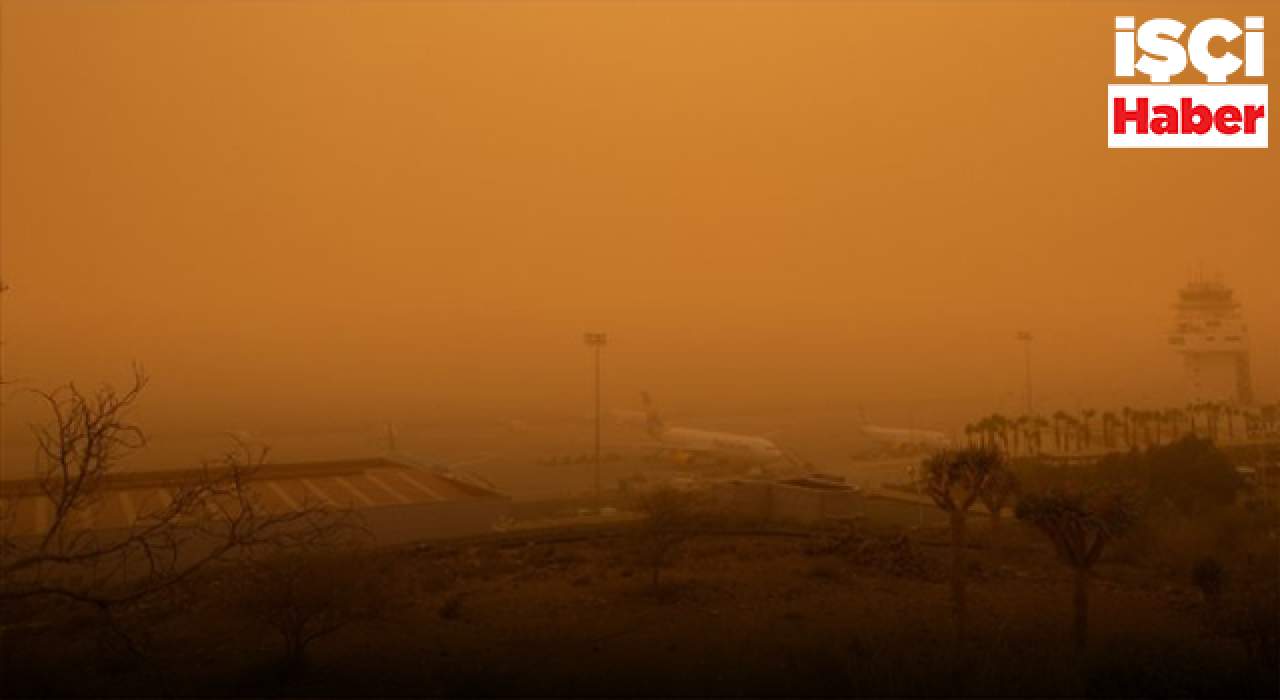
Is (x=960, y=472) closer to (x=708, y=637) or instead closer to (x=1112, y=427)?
(x=708, y=637)

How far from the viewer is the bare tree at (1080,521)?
1497 cm

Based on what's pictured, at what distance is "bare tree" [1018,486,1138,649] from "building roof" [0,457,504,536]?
21244mm

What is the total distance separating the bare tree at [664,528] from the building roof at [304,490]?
1113cm

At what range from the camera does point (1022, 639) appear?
15.1 meters

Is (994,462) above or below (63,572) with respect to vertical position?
above

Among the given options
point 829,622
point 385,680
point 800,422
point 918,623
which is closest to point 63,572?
point 385,680

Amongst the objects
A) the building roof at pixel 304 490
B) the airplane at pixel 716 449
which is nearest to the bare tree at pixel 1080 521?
the building roof at pixel 304 490

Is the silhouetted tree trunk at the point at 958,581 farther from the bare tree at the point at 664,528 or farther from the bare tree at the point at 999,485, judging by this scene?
the bare tree at the point at 664,528

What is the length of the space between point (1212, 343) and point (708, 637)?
54217 millimetres

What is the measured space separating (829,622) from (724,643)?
8.55 feet

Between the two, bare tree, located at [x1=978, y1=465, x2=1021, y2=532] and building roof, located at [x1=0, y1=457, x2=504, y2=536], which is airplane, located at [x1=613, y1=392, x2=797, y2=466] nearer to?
building roof, located at [x1=0, y1=457, x2=504, y2=536]

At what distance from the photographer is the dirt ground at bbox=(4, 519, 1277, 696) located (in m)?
11.9

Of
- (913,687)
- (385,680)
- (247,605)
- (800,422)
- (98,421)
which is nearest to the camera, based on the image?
(98,421)

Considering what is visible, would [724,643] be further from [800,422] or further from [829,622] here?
[800,422]
